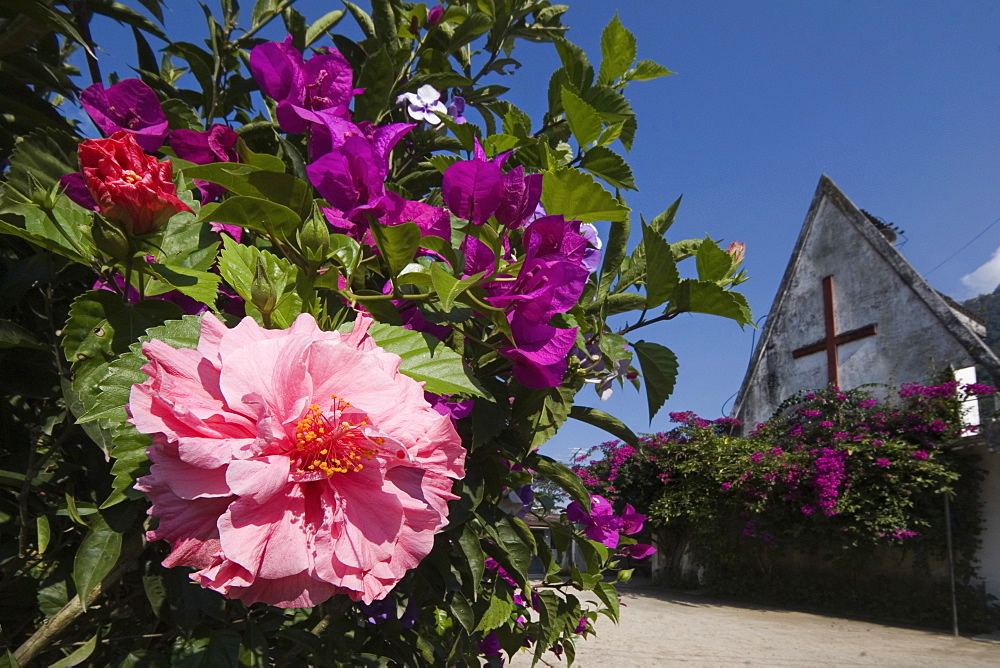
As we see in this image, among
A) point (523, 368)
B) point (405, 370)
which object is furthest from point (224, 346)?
point (523, 368)

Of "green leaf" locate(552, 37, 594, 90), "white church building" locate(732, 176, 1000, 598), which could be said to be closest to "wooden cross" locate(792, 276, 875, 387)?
"white church building" locate(732, 176, 1000, 598)

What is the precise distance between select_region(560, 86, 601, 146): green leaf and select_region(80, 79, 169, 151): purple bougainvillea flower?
1.61ft

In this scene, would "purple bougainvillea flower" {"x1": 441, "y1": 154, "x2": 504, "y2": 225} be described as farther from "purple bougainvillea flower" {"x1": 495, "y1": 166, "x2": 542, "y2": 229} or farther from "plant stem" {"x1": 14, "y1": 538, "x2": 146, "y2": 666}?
"plant stem" {"x1": 14, "y1": 538, "x2": 146, "y2": 666}

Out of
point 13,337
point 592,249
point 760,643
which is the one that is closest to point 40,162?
point 13,337

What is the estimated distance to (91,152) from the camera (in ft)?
1.76

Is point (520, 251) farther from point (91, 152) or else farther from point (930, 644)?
point (930, 644)

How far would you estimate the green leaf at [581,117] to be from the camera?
75cm

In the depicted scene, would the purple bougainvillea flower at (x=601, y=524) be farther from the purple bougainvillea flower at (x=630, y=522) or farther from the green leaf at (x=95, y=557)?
the green leaf at (x=95, y=557)

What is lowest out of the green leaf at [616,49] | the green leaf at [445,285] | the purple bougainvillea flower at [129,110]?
the green leaf at [445,285]

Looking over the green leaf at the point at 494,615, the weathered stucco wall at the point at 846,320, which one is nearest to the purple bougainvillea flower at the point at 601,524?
the green leaf at the point at 494,615

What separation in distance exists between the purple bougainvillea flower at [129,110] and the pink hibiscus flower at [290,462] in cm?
47

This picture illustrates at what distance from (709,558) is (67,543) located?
36.2ft

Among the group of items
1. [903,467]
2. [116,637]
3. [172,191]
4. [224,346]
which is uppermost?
[903,467]

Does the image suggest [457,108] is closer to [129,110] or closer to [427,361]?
[129,110]
